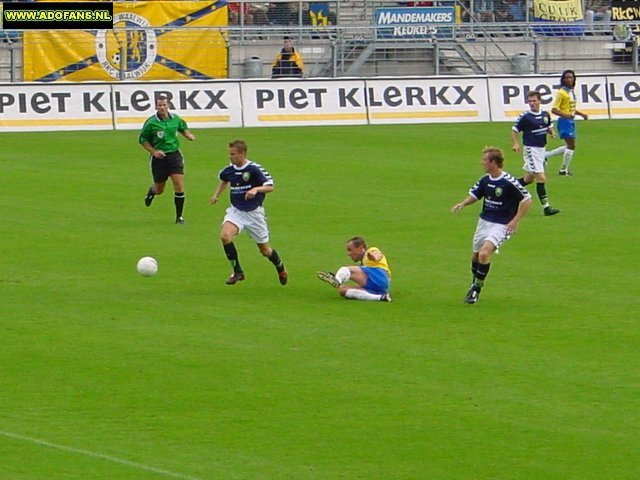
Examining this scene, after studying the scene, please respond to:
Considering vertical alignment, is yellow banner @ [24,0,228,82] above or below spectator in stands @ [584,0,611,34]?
below

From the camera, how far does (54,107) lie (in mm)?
39938

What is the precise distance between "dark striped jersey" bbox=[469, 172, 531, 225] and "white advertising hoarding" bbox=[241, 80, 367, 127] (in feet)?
77.6

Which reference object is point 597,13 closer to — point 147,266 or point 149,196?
point 149,196

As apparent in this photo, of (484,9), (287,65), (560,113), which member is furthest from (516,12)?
(560,113)

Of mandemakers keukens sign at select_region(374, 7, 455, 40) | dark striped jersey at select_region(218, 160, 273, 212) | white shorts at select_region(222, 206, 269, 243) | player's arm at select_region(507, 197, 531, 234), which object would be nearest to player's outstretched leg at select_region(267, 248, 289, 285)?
white shorts at select_region(222, 206, 269, 243)

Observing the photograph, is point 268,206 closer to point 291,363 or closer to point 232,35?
point 291,363

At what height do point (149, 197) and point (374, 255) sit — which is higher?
point (149, 197)

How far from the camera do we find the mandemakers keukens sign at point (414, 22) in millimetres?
49969

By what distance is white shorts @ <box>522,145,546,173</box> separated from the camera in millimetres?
26828

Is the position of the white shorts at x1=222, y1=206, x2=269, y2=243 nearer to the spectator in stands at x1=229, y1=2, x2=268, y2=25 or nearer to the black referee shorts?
the black referee shorts

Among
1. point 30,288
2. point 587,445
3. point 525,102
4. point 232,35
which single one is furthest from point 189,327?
point 232,35

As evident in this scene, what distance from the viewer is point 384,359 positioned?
15148 millimetres

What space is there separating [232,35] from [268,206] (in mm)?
22065

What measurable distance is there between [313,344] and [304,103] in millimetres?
26765
